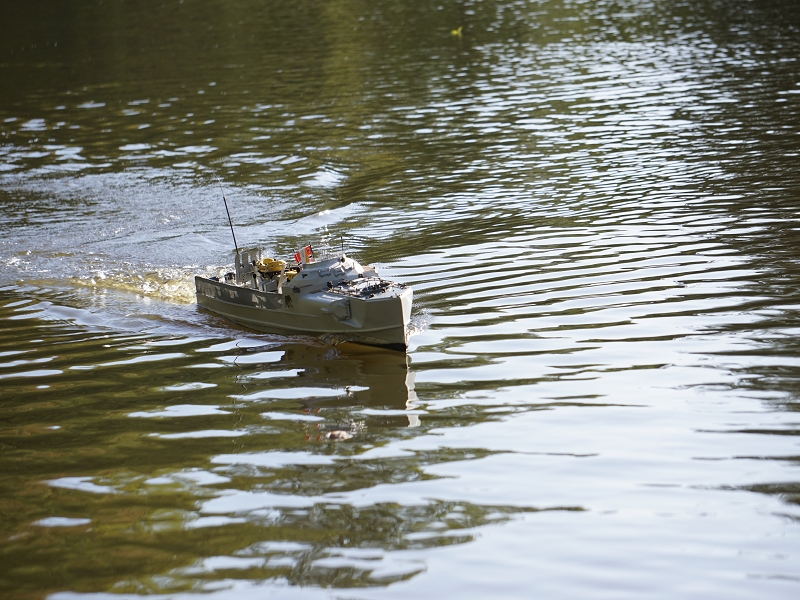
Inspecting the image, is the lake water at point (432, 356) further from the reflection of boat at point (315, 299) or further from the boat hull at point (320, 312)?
the reflection of boat at point (315, 299)

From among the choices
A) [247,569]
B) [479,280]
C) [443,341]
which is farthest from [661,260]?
[247,569]

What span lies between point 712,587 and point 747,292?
501 inches

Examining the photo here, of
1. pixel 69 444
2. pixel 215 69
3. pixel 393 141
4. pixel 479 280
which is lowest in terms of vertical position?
pixel 69 444

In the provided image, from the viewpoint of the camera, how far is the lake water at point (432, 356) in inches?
589

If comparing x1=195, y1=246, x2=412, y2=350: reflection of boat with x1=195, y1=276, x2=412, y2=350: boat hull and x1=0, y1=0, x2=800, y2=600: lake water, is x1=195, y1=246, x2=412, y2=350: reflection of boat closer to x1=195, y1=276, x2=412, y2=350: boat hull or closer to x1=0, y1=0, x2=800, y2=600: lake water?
x1=195, y1=276, x2=412, y2=350: boat hull

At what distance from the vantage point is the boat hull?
23.4m

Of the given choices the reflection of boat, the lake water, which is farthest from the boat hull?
the lake water

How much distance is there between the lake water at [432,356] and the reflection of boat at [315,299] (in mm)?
582

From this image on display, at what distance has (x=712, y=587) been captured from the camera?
531 inches

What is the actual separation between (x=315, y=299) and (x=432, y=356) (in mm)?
3961

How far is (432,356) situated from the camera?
23.0 metres

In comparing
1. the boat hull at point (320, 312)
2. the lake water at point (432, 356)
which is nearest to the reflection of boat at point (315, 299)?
the boat hull at point (320, 312)

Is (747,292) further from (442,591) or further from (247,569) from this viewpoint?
(247,569)

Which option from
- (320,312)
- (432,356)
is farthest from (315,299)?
(432,356)
